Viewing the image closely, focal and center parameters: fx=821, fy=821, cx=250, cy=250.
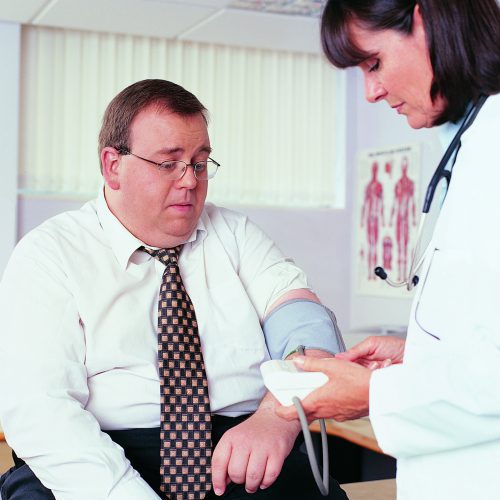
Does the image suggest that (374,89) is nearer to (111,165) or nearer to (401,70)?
(401,70)

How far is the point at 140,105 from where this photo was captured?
1.94 metres

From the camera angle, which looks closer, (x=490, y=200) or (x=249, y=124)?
(x=490, y=200)

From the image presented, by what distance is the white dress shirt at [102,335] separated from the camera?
1.67 meters

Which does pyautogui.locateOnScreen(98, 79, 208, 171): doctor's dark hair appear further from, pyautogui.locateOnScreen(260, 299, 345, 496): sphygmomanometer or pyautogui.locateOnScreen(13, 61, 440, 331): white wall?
pyautogui.locateOnScreen(13, 61, 440, 331): white wall

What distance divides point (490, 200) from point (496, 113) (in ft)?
0.49

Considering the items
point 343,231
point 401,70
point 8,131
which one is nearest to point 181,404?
point 401,70

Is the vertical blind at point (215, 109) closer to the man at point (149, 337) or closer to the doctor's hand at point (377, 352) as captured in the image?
the man at point (149, 337)

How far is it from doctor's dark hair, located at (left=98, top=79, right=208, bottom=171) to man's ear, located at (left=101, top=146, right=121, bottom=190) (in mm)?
18

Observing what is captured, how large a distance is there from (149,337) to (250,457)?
0.37 m

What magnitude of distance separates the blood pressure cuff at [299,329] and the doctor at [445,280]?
19.5 inches

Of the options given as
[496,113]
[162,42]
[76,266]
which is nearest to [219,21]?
[162,42]

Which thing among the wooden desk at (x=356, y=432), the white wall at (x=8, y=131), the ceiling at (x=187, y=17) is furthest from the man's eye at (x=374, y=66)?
the white wall at (x=8, y=131)

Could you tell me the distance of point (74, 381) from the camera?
1.74 metres

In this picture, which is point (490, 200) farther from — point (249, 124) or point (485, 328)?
point (249, 124)
